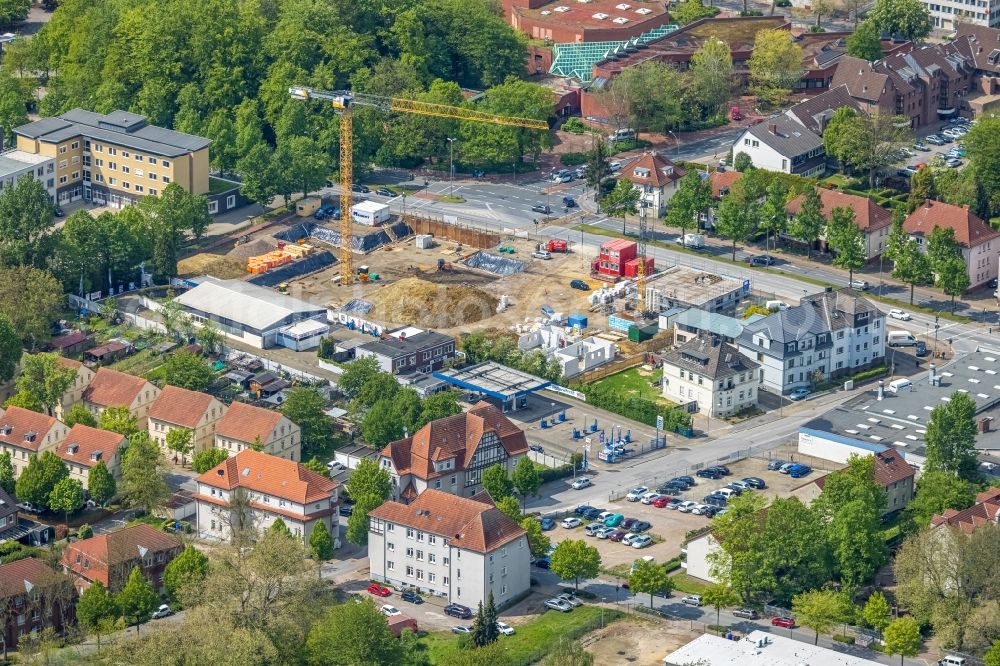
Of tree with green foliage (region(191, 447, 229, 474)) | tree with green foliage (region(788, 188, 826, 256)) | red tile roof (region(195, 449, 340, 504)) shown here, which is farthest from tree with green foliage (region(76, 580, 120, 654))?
tree with green foliage (region(788, 188, 826, 256))

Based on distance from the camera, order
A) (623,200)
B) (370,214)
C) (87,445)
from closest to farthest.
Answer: (87,445) → (623,200) → (370,214)

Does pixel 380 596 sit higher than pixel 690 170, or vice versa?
pixel 690 170

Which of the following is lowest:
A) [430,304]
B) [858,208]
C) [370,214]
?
[430,304]

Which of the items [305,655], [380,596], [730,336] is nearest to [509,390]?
[730,336]

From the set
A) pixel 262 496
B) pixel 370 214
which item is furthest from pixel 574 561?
pixel 370 214

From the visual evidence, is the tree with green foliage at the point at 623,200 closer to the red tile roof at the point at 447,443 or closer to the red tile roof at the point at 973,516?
the red tile roof at the point at 447,443

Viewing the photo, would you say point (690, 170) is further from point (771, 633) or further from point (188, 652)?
point (188, 652)

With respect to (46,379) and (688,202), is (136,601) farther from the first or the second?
(688,202)
